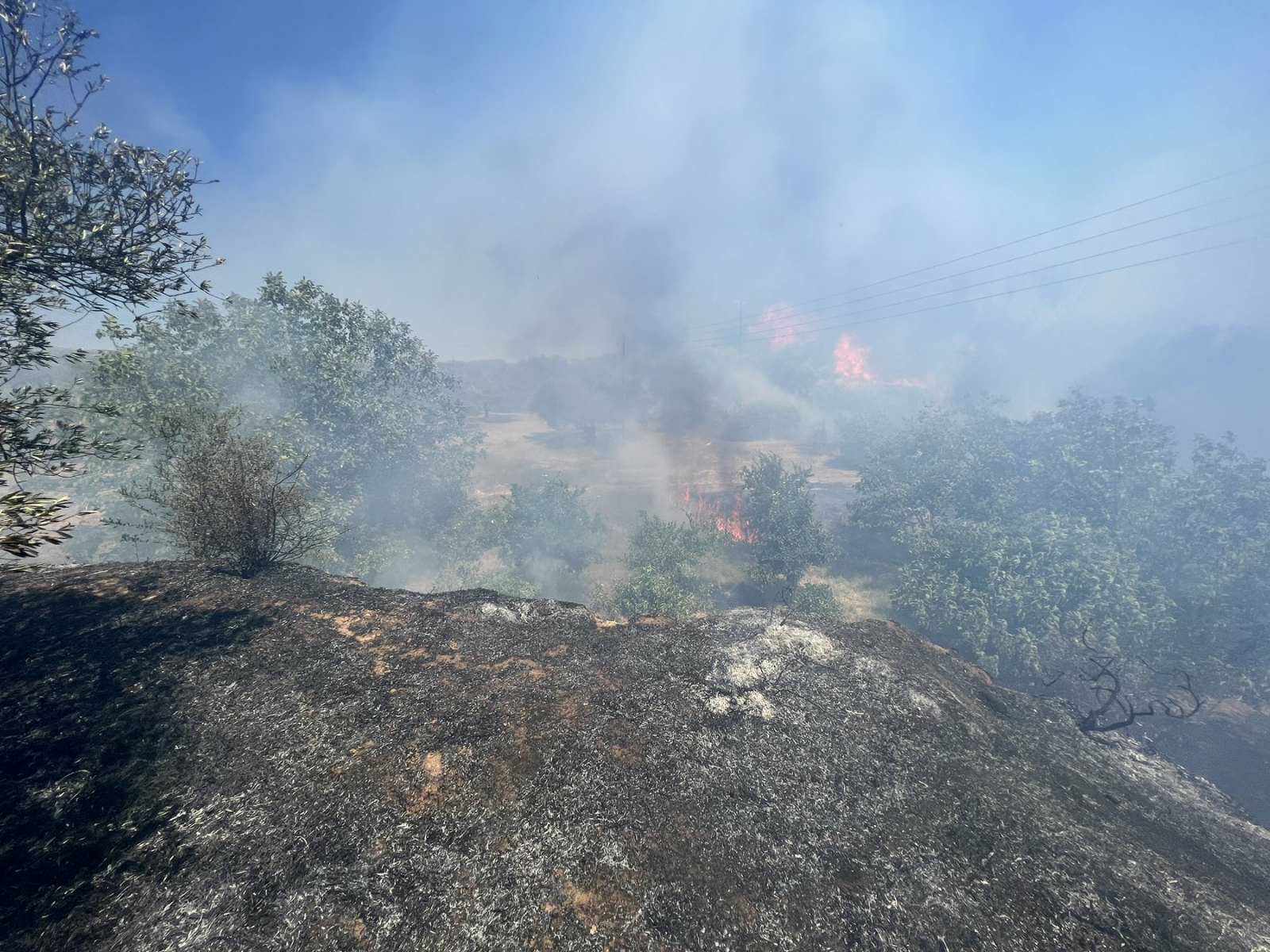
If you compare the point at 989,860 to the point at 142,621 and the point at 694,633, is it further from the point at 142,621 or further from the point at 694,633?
the point at 142,621

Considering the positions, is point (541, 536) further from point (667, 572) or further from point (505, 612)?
point (505, 612)

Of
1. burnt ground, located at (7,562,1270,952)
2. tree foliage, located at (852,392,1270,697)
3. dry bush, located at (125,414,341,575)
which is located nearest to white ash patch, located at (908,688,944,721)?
burnt ground, located at (7,562,1270,952)

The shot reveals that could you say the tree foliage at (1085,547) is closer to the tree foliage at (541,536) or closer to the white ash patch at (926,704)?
the white ash patch at (926,704)

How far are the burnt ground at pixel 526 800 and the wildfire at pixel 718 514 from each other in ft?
87.0

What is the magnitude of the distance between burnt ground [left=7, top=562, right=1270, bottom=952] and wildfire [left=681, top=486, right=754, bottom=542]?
26511mm

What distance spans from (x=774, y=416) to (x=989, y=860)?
70.3m

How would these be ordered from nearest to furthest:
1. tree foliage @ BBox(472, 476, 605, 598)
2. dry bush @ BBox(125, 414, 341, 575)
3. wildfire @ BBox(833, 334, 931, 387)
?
dry bush @ BBox(125, 414, 341, 575), tree foliage @ BBox(472, 476, 605, 598), wildfire @ BBox(833, 334, 931, 387)

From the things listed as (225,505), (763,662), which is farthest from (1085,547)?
(225,505)

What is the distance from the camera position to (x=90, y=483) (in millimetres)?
24688

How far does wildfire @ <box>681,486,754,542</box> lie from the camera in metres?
36.6

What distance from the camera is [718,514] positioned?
132 ft

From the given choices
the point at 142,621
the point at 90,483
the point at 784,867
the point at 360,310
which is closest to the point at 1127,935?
the point at 784,867

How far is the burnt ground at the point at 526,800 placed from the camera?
5441mm

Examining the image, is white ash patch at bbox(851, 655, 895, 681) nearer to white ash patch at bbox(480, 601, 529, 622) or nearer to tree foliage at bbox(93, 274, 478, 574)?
white ash patch at bbox(480, 601, 529, 622)
